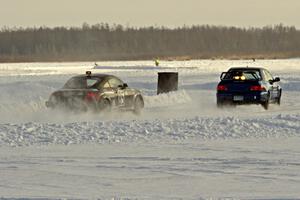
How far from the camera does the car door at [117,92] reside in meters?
23.6

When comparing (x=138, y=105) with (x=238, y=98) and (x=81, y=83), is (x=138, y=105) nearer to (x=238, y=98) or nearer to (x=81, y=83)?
(x=81, y=83)

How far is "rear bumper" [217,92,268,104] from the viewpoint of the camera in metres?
26.6

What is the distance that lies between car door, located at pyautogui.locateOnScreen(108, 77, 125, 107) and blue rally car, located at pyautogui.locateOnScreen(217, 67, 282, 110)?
4.36 meters

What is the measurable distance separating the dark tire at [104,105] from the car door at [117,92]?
38 centimetres

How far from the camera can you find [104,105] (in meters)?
23.0

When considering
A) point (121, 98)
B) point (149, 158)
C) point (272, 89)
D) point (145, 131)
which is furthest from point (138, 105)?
point (149, 158)

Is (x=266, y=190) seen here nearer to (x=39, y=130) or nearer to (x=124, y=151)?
(x=124, y=151)

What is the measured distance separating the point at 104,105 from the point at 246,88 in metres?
5.79

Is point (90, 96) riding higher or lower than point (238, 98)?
higher

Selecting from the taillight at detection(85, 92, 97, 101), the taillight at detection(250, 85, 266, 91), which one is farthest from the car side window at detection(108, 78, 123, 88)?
the taillight at detection(250, 85, 266, 91)

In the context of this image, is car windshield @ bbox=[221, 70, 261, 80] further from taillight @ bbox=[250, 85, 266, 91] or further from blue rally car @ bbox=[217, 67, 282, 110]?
taillight @ bbox=[250, 85, 266, 91]

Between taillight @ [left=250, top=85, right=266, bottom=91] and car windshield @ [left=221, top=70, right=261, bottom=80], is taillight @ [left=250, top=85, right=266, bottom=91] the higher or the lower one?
the lower one

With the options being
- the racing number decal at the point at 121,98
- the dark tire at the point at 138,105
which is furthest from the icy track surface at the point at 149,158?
the dark tire at the point at 138,105

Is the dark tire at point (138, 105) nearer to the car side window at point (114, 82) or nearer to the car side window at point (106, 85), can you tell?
the car side window at point (114, 82)
